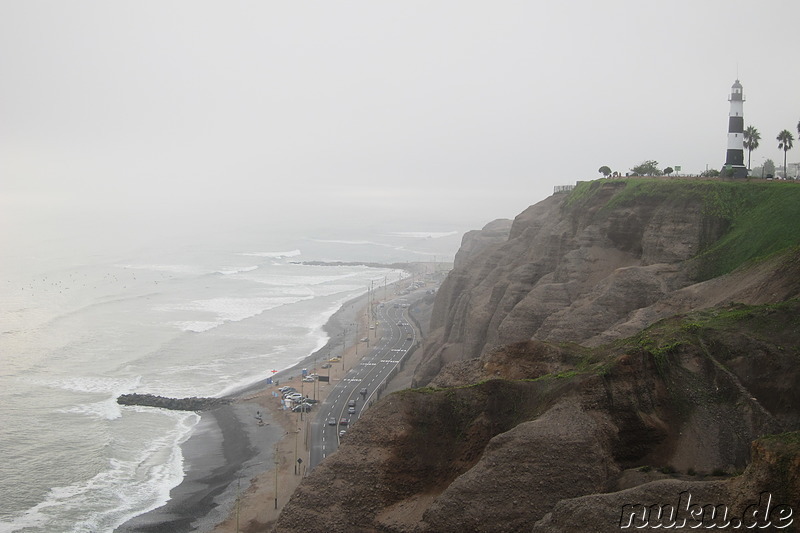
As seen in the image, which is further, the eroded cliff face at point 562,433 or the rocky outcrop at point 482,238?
the rocky outcrop at point 482,238

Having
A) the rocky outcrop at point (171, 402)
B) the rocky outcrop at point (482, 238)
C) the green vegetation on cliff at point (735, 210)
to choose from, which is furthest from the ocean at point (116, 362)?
the green vegetation on cliff at point (735, 210)

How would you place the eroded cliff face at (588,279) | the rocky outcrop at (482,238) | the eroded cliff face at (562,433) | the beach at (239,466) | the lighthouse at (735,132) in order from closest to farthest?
the eroded cliff face at (562,433)
the beach at (239,466)
the eroded cliff face at (588,279)
the lighthouse at (735,132)
the rocky outcrop at (482,238)

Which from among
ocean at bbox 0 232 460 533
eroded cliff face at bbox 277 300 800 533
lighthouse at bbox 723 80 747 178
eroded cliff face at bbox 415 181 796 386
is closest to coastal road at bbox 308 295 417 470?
eroded cliff face at bbox 415 181 796 386

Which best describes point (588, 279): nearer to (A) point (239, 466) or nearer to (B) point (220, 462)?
(A) point (239, 466)

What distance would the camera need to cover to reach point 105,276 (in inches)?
6767

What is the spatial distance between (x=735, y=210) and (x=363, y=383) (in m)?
43.0

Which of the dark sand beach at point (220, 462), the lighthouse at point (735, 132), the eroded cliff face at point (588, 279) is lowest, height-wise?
the dark sand beach at point (220, 462)

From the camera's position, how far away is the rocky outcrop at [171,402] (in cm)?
7694

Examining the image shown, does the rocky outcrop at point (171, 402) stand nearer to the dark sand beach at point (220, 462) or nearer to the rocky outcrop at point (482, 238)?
the dark sand beach at point (220, 462)

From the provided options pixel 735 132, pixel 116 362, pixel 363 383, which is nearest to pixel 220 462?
pixel 363 383

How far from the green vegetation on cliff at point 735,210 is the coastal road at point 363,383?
31084mm

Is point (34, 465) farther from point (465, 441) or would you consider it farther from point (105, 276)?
point (105, 276)

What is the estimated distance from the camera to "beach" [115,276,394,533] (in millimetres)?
52513

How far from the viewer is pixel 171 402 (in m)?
77.8
